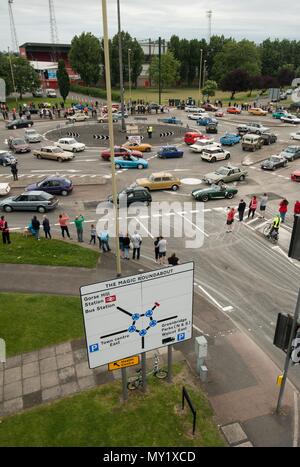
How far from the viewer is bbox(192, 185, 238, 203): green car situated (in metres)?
27.0

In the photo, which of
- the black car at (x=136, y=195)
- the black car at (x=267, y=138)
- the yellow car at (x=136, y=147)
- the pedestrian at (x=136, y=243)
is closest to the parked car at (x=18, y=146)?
the yellow car at (x=136, y=147)

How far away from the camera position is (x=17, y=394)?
11.0m

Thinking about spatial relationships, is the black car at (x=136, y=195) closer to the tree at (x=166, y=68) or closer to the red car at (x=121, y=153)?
the red car at (x=121, y=153)

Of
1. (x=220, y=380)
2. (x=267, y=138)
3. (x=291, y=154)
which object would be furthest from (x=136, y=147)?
(x=220, y=380)

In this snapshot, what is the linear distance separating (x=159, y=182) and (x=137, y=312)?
66.5 feet

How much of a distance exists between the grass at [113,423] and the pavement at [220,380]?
41 cm

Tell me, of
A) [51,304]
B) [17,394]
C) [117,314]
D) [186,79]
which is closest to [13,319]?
[51,304]

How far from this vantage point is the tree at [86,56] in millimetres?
97250

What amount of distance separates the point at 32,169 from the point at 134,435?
3000 cm

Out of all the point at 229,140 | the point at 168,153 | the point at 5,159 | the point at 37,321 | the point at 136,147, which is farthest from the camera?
the point at 229,140

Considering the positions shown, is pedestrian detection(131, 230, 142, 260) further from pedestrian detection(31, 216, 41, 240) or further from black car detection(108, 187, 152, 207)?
black car detection(108, 187, 152, 207)

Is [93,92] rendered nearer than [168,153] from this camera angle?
No

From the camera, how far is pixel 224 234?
2195 centimetres

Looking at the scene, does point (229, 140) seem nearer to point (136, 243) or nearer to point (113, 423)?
point (136, 243)
